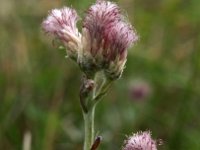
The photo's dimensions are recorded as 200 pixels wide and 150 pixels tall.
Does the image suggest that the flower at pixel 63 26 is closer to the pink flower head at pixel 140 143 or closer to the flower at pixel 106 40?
the flower at pixel 106 40

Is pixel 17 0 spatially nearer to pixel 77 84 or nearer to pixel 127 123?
pixel 77 84

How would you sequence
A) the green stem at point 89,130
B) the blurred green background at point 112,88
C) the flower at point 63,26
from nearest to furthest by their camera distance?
the green stem at point 89,130 < the flower at point 63,26 < the blurred green background at point 112,88

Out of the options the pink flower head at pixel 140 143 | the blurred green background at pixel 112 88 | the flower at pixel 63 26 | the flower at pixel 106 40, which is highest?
the blurred green background at pixel 112 88

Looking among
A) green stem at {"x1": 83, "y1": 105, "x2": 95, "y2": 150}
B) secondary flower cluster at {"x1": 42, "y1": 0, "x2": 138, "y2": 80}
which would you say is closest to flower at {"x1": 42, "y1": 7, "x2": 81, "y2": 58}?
secondary flower cluster at {"x1": 42, "y1": 0, "x2": 138, "y2": 80}

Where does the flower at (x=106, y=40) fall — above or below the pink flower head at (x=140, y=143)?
above

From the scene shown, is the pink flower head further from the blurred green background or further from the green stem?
the blurred green background

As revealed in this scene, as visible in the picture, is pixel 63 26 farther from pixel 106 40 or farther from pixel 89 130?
pixel 89 130

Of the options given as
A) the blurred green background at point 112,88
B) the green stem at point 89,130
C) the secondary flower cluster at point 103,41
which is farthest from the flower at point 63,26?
the blurred green background at point 112,88
